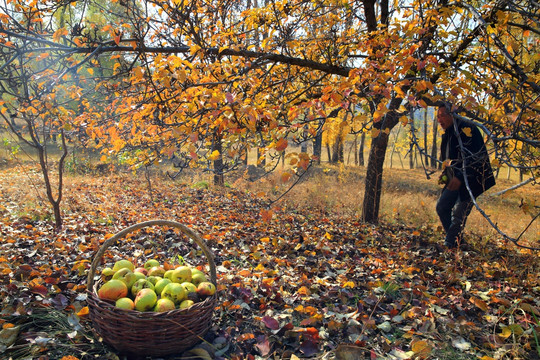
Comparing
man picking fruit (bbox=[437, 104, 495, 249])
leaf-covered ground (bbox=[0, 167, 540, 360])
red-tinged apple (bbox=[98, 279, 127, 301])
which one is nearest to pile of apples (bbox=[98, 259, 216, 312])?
red-tinged apple (bbox=[98, 279, 127, 301])

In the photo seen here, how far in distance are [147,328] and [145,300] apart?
17 cm

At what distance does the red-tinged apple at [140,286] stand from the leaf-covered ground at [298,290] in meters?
0.39

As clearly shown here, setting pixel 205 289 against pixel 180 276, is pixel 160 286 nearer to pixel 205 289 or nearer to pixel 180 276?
pixel 180 276

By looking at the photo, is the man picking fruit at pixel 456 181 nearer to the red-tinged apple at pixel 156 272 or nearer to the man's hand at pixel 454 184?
the man's hand at pixel 454 184

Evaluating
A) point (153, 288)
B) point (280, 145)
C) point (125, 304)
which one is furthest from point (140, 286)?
point (280, 145)

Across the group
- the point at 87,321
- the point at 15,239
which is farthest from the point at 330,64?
the point at 15,239

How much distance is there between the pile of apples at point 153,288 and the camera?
2.07 meters

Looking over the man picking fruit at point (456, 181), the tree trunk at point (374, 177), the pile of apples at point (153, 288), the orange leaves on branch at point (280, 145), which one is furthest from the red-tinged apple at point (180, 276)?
the tree trunk at point (374, 177)

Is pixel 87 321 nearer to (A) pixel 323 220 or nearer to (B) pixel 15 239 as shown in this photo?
(B) pixel 15 239

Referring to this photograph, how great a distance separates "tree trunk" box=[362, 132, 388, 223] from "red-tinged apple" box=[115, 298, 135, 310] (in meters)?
4.90

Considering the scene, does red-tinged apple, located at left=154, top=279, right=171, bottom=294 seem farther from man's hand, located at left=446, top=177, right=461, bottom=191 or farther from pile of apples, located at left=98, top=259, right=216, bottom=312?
man's hand, located at left=446, top=177, right=461, bottom=191

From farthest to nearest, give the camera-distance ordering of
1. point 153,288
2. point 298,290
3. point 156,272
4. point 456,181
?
point 456,181, point 298,290, point 156,272, point 153,288

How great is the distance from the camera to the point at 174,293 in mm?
2146

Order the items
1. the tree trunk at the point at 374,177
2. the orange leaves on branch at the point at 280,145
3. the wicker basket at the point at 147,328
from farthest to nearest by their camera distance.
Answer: the tree trunk at the point at 374,177, the orange leaves on branch at the point at 280,145, the wicker basket at the point at 147,328
